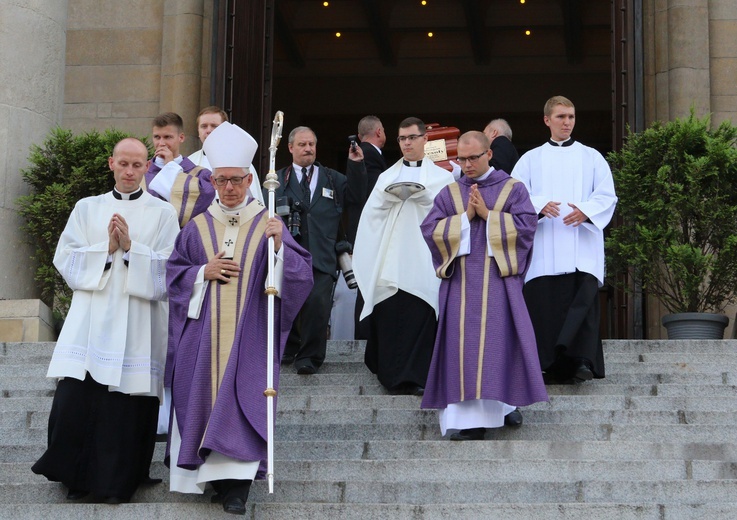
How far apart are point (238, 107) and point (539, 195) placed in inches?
201

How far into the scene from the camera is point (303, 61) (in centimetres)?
2262

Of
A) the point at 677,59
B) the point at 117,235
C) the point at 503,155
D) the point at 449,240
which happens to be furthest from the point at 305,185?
the point at 677,59

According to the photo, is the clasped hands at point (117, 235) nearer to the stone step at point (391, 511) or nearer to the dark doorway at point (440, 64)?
the stone step at point (391, 511)

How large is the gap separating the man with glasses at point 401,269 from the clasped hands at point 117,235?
2192 mm

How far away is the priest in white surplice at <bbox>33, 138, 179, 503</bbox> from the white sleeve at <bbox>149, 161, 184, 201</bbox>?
1.60m

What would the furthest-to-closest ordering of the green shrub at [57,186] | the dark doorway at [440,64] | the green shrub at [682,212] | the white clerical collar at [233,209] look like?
the dark doorway at [440,64] → the green shrub at [57,186] → the green shrub at [682,212] → the white clerical collar at [233,209]

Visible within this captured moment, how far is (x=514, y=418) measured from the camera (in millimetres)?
9000

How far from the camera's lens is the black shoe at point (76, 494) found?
26.7 ft

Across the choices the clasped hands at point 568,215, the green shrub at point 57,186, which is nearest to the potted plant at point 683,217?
the clasped hands at point 568,215

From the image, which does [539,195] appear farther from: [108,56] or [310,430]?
[108,56]

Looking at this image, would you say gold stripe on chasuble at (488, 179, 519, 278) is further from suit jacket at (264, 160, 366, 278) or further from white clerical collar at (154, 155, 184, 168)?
white clerical collar at (154, 155, 184, 168)

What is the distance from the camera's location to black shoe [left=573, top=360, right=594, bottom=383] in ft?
31.8

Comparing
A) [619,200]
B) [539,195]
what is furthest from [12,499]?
[619,200]

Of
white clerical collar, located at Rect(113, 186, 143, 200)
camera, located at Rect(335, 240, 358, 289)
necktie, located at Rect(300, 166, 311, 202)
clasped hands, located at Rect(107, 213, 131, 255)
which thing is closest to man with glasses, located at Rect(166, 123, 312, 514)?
clasped hands, located at Rect(107, 213, 131, 255)
